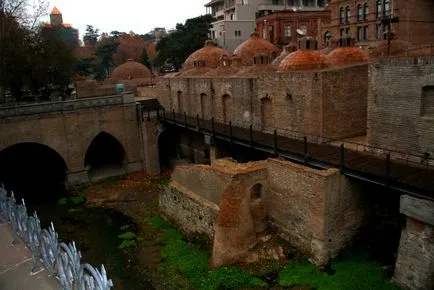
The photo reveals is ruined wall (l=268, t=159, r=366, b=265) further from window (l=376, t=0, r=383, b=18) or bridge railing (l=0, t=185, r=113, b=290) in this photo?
window (l=376, t=0, r=383, b=18)

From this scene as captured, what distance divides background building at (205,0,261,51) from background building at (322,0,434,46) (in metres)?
15.8

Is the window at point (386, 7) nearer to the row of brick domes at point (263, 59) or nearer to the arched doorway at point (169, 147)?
the row of brick domes at point (263, 59)

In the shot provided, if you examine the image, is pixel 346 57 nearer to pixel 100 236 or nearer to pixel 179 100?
pixel 179 100

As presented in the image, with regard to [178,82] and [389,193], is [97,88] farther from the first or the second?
[389,193]

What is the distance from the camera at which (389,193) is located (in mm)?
13906

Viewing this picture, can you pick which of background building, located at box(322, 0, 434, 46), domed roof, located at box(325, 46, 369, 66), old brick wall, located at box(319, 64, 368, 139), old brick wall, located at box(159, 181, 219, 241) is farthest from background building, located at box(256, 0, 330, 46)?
old brick wall, located at box(159, 181, 219, 241)

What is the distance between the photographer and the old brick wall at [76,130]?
23.4 metres

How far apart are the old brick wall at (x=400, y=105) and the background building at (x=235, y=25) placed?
140 feet

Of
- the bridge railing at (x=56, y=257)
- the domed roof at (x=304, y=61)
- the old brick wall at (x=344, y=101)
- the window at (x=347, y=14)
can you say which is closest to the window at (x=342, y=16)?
the window at (x=347, y=14)

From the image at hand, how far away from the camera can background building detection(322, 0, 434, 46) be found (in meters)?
35.0

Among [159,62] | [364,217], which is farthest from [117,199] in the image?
[159,62]

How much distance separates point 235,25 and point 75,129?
36.7 metres

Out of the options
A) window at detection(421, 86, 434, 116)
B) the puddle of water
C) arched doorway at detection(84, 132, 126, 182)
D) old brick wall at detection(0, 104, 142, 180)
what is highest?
window at detection(421, 86, 434, 116)

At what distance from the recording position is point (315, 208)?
13180 mm
